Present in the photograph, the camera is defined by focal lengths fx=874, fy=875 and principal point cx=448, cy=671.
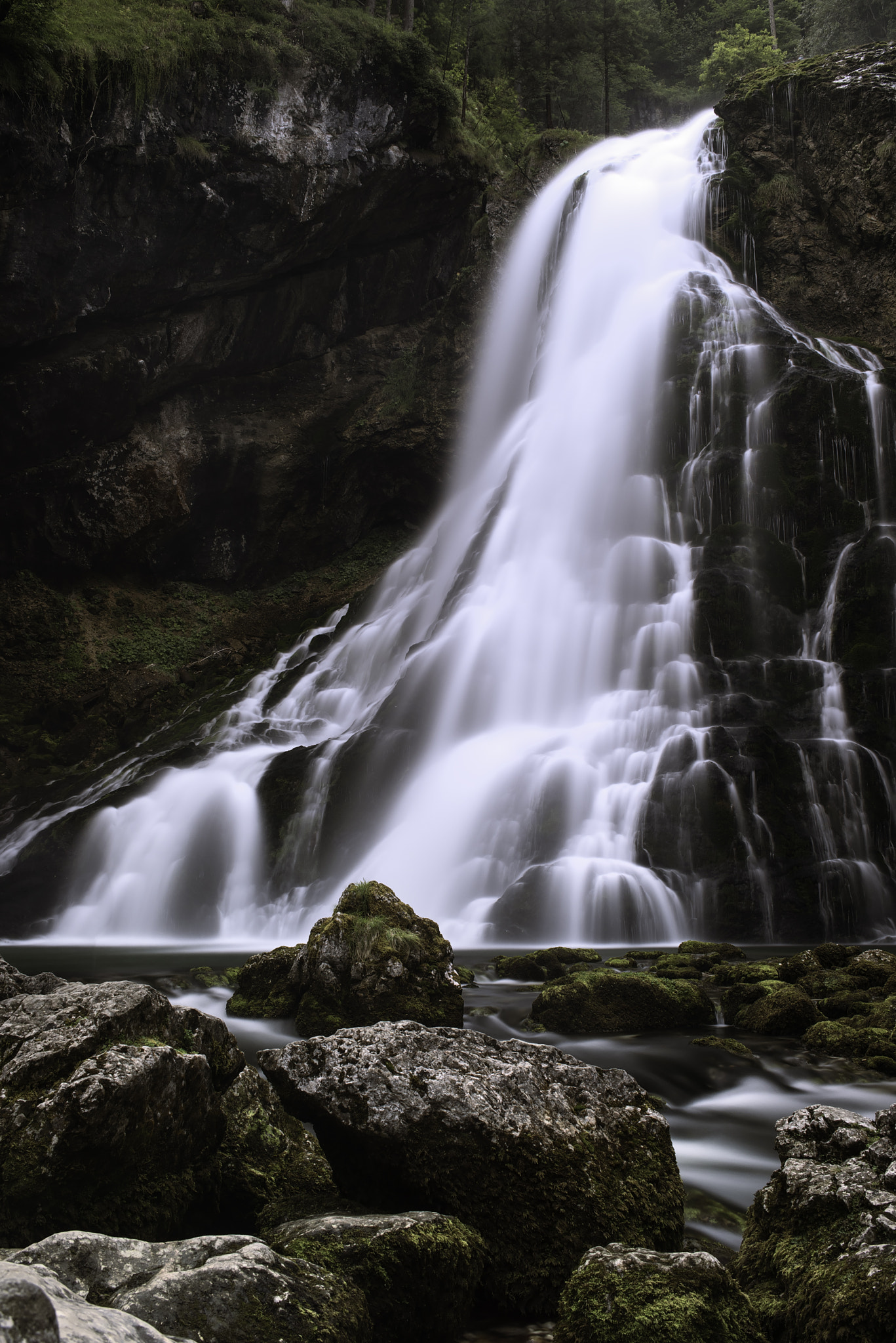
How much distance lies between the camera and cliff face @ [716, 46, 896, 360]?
2412 centimetres

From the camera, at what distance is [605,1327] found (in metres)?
2.57

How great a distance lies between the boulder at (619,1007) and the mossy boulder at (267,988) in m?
2.10

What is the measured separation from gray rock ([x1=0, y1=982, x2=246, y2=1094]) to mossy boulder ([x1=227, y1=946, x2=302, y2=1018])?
3198mm

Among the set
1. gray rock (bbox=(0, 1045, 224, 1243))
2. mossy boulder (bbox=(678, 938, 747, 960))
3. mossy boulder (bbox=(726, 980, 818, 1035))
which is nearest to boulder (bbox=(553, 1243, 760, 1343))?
gray rock (bbox=(0, 1045, 224, 1243))

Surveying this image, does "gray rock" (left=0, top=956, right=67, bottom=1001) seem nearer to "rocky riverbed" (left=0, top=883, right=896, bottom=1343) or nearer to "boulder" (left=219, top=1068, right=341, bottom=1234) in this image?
"rocky riverbed" (left=0, top=883, right=896, bottom=1343)

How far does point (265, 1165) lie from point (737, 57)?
44.5m

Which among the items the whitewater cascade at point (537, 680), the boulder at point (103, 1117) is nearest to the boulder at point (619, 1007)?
the boulder at point (103, 1117)

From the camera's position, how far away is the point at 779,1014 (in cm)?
703

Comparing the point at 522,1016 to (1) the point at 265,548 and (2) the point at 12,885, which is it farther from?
(1) the point at 265,548

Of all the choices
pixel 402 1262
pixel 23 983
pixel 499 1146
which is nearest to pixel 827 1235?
pixel 499 1146

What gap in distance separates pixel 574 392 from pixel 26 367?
14.3m

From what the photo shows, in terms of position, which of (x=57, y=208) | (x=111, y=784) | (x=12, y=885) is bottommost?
(x=12, y=885)

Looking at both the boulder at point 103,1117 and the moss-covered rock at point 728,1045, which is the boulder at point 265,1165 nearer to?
the boulder at point 103,1117

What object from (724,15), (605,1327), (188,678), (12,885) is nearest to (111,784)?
(12,885)
